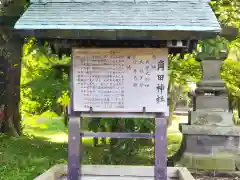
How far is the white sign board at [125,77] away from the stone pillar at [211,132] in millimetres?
3434

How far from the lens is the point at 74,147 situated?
5820 mm

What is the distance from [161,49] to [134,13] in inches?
28.1

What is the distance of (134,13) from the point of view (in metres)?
5.19

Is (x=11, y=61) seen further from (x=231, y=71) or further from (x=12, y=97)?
(x=231, y=71)

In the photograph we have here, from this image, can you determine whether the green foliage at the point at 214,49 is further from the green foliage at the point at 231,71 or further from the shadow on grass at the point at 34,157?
the shadow on grass at the point at 34,157

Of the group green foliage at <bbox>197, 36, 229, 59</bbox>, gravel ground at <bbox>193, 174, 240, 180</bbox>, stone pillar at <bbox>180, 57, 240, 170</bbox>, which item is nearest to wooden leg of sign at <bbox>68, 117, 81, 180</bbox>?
gravel ground at <bbox>193, 174, 240, 180</bbox>

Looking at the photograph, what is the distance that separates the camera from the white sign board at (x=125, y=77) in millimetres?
5613

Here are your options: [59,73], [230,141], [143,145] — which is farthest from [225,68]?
[59,73]

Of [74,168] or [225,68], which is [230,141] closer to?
[225,68]

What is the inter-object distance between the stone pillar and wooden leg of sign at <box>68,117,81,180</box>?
3620mm

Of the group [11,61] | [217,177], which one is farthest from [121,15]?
[11,61]

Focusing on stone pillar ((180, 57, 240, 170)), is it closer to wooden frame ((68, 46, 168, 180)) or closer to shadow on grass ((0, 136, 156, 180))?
shadow on grass ((0, 136, 156, 180))

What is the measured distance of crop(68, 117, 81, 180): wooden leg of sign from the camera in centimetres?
579

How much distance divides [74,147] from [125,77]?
1281 mm
